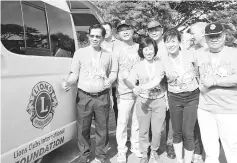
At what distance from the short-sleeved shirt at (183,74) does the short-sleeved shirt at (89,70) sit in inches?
33.3

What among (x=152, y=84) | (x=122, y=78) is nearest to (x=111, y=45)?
(x=122, y=78)

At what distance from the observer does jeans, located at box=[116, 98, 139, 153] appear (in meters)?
3.41

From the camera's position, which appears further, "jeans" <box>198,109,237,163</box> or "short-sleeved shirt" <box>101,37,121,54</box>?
"short-sleeved shirt" <box>101,37,121,54</box>

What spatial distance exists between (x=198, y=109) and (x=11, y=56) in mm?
2135

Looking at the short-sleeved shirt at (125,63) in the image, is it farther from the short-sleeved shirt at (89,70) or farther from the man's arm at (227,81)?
the man's arm at (227,81)

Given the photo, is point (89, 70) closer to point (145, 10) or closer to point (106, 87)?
point (106, 87)

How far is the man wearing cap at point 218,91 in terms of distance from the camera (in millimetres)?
2559

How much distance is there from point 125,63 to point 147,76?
44 centimetres

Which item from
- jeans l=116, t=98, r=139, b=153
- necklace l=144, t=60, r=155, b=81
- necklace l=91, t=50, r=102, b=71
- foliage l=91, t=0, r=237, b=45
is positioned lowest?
jeans l=116, t=98, r=139, b=153

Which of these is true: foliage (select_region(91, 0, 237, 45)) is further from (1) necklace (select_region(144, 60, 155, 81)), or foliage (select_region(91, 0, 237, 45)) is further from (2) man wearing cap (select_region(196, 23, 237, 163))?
(2) man wearing cap (select_region(196, 23, 237, 163))

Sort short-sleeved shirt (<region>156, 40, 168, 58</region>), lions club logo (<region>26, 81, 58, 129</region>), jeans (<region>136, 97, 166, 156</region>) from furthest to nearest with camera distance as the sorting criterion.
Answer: short-sleeved shirt (<region>156, 40, 168, 58</region>) → jeans (<region>136, 97, 166, 156</region>) → lions club logo (<region>26, 81, 58, 129</region>)

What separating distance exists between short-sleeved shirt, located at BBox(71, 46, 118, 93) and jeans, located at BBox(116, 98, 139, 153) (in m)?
0.53

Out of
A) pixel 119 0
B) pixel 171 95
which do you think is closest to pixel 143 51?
pixel 171 95

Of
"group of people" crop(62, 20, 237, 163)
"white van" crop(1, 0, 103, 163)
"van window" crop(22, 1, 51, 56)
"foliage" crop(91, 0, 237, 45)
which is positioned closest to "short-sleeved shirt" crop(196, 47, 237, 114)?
"group of people" crop(62, 20, 237, 163)
